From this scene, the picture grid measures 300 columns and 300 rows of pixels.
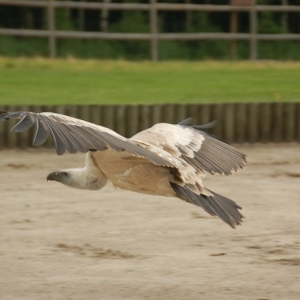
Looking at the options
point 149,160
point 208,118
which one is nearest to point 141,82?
point 208,118

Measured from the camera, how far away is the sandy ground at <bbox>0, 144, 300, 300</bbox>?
17.4 ft

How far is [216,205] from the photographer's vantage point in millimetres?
5246

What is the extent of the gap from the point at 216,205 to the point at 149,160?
0.52m

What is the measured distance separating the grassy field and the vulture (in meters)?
4.74

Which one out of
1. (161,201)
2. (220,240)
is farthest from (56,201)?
(220,240)

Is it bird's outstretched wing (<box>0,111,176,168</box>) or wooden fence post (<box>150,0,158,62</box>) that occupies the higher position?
bird's outstretched wing (<box>0,111,176,168</box>)

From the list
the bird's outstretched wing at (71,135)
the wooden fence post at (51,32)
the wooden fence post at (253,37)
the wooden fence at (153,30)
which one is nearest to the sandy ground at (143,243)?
the bird's outstretched wing at (71,135)

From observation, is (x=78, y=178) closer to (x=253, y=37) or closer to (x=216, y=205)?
(x=216, y=205)

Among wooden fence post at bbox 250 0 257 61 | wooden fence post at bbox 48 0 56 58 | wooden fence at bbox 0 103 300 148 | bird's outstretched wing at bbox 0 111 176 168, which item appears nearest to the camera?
bird's outstretched wing at bbox 0 111 176 168

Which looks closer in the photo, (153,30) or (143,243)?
(143,243)

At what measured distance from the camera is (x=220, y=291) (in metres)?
5.22

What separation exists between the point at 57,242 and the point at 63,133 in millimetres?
1739

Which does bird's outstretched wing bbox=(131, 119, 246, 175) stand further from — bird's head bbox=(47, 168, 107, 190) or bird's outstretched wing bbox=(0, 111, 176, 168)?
bird's outstretched wing bbox=(0, 111, 176, 168)

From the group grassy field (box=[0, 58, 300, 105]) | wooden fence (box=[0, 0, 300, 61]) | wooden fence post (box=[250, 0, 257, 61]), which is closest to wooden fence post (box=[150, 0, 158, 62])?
wooden fence (box=[0, 0, 300, 61])
